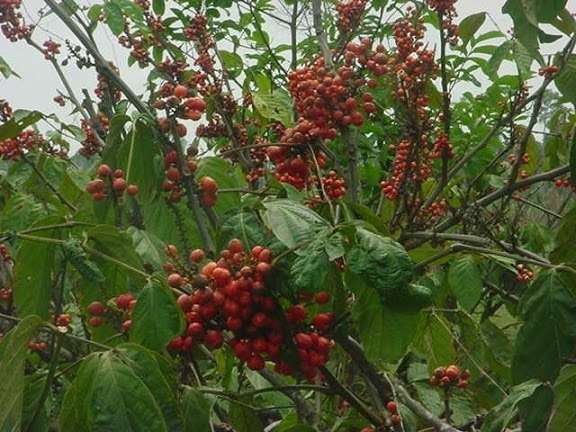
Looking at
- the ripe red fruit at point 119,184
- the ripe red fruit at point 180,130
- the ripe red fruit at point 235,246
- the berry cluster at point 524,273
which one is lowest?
the berry cluster at point 524,273

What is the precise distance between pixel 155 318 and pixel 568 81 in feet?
4.87

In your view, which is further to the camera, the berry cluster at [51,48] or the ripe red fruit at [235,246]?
the berry cluster at [51,48]

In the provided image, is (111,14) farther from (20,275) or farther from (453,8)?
(20,275)

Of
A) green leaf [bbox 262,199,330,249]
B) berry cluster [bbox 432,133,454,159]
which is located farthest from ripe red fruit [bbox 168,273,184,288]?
berry cluster [bbox 432,133,454,159]

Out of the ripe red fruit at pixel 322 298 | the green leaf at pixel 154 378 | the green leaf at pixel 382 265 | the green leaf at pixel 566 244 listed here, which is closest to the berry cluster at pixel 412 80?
the green leaf at pixel 566 244

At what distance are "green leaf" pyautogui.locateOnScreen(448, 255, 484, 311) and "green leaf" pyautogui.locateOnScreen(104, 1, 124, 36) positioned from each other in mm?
1646

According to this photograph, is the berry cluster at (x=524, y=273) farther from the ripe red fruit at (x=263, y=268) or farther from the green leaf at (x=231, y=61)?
the ripe red fruit at (x=263, y=268)

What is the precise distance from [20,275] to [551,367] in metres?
1.07

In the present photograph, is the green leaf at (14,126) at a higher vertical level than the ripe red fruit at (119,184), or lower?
higher

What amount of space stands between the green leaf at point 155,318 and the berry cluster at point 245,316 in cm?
6

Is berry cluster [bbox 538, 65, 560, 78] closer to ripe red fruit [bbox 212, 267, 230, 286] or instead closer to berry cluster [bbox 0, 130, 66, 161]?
ripe red fruit [bbox 212, 267, 230, 286]

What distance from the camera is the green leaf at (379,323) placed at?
4.82 ft

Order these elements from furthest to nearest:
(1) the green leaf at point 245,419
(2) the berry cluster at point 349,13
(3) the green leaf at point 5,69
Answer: (3) the green leaf at point 5,69 → (2) the berry cluster at point 349,13 → (1) the green leaf at point 245,419

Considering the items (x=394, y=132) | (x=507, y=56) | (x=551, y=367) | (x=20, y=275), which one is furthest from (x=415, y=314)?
(x=394, y=132)
